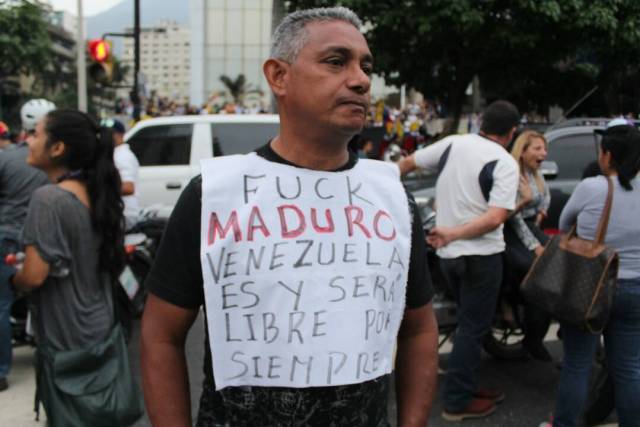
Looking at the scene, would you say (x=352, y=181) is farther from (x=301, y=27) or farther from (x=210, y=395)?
(x=210, y=395)

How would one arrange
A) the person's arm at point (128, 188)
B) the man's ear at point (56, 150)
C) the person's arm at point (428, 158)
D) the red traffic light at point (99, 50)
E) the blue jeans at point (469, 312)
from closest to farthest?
the man's ear at point (56, 150) → the blue jeans at point (469, 312) → the person's arm at point (428, 158) → the person's arm at point (128, 188) → the red traffic light at point (99, 50)

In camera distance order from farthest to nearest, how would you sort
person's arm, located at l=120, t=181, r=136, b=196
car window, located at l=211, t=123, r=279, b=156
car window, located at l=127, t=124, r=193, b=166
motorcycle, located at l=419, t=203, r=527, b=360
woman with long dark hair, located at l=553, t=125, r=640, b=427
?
car window, located at l=127, t=124, r=193, b=166, car window, located at l=211, t=123, r=279, b=156, person's arm, located at l=120, t=181, r=136, b=196, motorcycle, located at l=419, t=203, r=527, b=360, woman with long dark hair, located at l=553, t=125, r=640, b=427

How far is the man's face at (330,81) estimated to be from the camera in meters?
1.65

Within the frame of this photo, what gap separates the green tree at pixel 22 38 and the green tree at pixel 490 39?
349 inches

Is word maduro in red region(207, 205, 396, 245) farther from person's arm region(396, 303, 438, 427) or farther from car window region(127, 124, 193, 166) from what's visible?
car window region(127, 124, 193, 166)

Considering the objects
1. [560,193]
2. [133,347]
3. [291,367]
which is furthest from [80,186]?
[560,193]

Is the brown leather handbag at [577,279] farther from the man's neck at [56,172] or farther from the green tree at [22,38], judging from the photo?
the green tree at [22,38]

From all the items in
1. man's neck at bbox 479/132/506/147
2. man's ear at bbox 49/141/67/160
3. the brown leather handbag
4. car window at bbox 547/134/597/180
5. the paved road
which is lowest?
the paved road

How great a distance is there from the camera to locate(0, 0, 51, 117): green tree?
20.1 m

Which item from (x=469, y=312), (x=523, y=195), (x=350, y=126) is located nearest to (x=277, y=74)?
(x=350, y=126)

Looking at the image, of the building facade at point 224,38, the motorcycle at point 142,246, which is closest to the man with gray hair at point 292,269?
the motorcycle at point 142,246

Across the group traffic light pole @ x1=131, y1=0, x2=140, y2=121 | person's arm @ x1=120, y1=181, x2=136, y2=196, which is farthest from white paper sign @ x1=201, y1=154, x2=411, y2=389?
traffic light pole @ x1=131, y1=0, x2=140, y2=121

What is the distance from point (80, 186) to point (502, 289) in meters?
2.80

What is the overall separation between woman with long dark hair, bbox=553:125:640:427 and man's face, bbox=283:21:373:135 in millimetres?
2189
